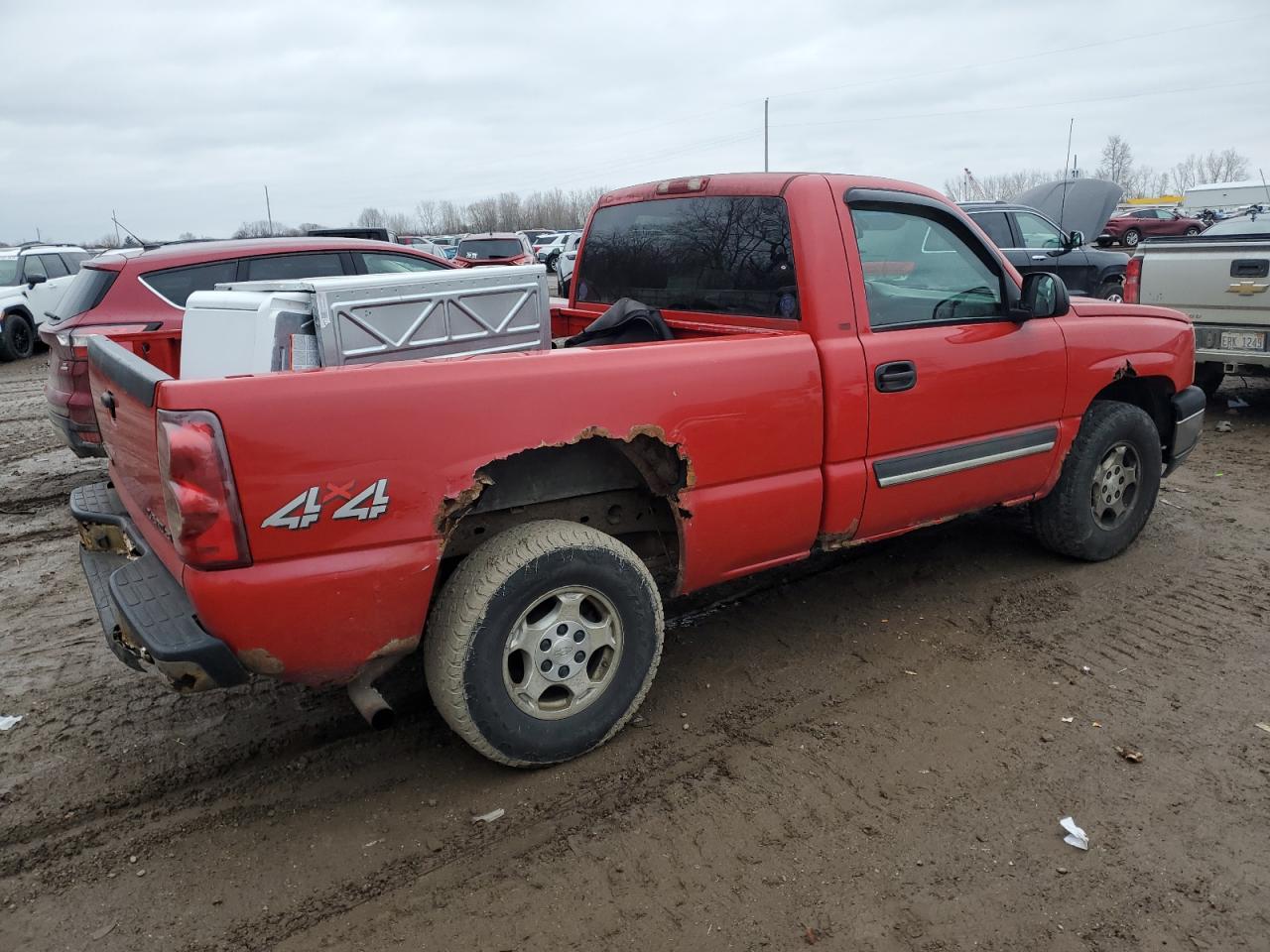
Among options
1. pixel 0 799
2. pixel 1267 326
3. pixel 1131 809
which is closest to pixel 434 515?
pixel 0 799

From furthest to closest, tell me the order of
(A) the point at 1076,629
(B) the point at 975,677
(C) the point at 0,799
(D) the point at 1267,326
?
1. (D) the point at 1267,326
2. (A) the point at 1076,629
3. (B) the point at 975,677
4. (C) the point at 0,799

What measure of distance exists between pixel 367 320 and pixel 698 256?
154cm

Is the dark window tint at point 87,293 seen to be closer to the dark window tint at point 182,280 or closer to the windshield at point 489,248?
the dark window tint at point 182,280

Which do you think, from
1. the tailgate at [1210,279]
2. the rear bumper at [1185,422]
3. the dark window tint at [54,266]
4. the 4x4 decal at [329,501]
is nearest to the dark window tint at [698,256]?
the 4x4 decal at [329,501]

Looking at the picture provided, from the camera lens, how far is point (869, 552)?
5098mm

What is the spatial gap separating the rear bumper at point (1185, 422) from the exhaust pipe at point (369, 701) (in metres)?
4.47

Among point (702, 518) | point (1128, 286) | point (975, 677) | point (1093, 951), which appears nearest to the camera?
point (1093, 951)

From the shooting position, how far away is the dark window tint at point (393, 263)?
7.39 m

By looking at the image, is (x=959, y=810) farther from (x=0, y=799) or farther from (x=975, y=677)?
(x=0, y=799)

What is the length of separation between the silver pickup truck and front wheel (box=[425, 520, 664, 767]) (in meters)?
6.67

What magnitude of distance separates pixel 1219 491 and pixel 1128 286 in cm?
291

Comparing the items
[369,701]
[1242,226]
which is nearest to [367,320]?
[369,701]

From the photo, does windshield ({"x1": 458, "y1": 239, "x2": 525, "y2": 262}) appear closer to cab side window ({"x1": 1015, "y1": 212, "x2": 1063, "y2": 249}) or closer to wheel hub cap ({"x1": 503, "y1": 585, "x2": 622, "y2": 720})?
cab side window ({"x1": 1015, "y1": 212, "x2": 1063, "y2": 249})

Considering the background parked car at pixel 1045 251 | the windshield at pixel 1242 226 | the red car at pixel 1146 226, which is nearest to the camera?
the windshield at pixel 1242 226
